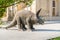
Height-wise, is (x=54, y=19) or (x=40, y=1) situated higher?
(x=40, y=1)

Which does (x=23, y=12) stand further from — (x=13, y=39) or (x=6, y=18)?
(x=6, y=18)

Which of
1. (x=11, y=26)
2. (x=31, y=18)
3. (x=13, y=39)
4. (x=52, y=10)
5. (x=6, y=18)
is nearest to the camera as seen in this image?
(x=13, y=39)

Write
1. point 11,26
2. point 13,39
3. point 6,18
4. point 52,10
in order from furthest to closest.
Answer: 1. point 52,10
2. point 6,18
3. point 11,26
4. point 13,39

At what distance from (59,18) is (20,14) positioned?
14580 millimetres

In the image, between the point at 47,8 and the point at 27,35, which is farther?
the point at 47,8

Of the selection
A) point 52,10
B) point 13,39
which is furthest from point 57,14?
point 13,39

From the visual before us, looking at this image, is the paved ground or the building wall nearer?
the paved ground

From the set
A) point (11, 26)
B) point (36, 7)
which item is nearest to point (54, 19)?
point (36, 7)

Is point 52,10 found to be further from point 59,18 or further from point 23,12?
point 23,12

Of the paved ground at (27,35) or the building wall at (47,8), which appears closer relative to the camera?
the paved ground at (27,35)

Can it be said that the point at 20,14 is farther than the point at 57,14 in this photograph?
No

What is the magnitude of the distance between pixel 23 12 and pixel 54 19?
1440 cm

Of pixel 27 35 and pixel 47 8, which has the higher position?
pixel 47 8

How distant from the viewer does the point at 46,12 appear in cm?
3016
